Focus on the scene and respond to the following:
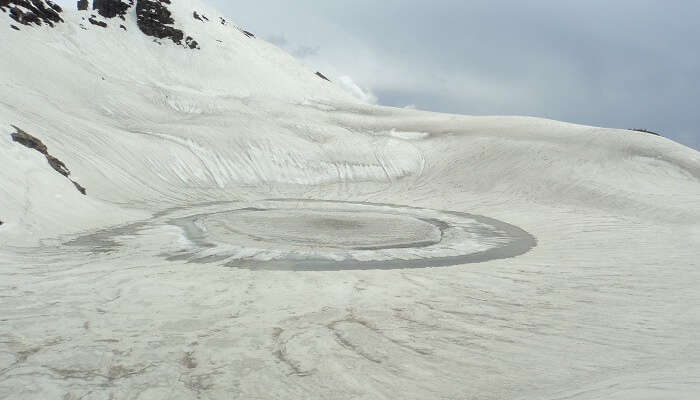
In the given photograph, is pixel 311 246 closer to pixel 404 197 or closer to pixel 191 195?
pixel 191 195

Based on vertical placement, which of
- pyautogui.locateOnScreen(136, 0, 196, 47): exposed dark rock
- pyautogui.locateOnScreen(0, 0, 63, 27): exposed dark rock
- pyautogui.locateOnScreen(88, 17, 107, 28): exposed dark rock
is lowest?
pyautogui.locateOnScreen(0, 0, 63, 27): exposed dark rock

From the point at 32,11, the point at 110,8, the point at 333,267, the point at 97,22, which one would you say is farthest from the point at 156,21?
the point at 333,267

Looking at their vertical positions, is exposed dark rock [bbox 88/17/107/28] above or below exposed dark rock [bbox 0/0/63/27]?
above

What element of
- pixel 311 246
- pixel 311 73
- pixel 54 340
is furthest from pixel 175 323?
pixel 311 73

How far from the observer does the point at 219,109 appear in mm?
43188

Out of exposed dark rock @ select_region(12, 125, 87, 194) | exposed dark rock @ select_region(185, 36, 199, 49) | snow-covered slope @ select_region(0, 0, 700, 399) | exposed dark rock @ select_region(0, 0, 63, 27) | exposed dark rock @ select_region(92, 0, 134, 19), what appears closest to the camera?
snow-covered slope @ select_region(0, 0, 700, 399)

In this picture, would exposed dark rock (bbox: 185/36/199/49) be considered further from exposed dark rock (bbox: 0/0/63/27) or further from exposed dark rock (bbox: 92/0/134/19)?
exposed dark rock (bbox: 0/0/63/27)

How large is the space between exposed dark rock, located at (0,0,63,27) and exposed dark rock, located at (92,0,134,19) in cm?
831

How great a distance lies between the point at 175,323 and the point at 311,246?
250 inches

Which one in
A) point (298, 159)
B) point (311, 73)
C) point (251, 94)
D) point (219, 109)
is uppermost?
point (311, 73)

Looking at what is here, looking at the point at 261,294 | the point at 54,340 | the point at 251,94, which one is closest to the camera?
the point at 54,340

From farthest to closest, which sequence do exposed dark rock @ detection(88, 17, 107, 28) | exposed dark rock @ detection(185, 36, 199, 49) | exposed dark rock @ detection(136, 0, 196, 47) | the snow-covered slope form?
exposed dark rock @ detection(136, 0, 196, 47)
exposed dark rock @ detection(185, 36, 199, 49)
exposed dark rock @ detection(88, 17, 107, 28)
the snow-covered slope

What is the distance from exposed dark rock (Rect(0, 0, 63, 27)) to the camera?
4550cm

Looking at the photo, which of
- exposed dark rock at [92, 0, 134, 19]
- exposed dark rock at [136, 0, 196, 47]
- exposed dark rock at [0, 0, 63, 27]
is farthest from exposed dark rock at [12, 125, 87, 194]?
exposed dark rock at [92, 0, 134, 19]
